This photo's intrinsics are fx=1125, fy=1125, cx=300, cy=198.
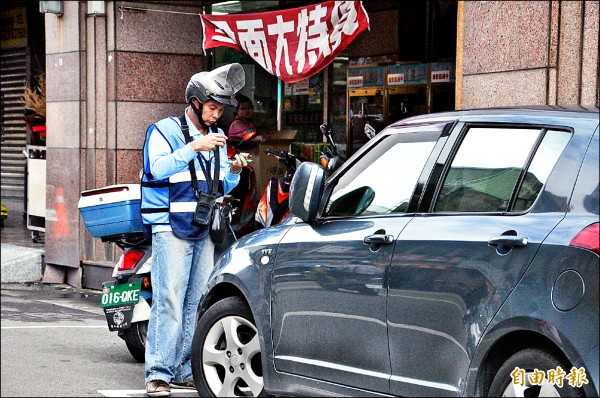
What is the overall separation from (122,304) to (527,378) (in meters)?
3.86

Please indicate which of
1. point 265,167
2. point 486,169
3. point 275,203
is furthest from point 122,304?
point 265,167

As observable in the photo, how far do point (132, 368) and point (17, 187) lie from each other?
535 inches

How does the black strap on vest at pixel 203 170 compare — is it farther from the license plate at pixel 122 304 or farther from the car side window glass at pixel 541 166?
the car side window glass at pixel 541 166

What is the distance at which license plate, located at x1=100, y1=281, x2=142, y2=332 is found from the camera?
7734 mm

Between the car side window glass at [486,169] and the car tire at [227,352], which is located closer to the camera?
the car side window glass at [486,169]

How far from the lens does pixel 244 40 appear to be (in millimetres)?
11562

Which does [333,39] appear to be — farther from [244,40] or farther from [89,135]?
[89,135]

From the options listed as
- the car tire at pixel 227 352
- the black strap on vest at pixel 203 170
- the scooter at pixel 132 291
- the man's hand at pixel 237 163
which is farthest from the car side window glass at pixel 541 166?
the scooter at pixel 132 291

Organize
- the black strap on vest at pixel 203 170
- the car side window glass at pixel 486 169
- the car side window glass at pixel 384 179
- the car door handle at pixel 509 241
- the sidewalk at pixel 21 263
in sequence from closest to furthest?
the car door handle at pixel 509 241
the car side window glass at pixel 486 169
the car side window glass at pixel 384 179
the black strap on vest at pixel 203 170
the sidewalk at pixel 21 263

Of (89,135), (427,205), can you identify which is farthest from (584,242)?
(89,135)

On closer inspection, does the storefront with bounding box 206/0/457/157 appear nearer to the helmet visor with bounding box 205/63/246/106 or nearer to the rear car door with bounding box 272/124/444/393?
the helmet visor with bounding box 205/63/246/106

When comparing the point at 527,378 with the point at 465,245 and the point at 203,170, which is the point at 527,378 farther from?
the point at 203,170

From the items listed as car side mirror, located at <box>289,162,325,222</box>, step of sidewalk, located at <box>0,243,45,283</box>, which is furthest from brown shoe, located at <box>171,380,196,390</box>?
step of sidewalk, located at <box>0,243,45,283</box>

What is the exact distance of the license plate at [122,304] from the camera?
773cm
